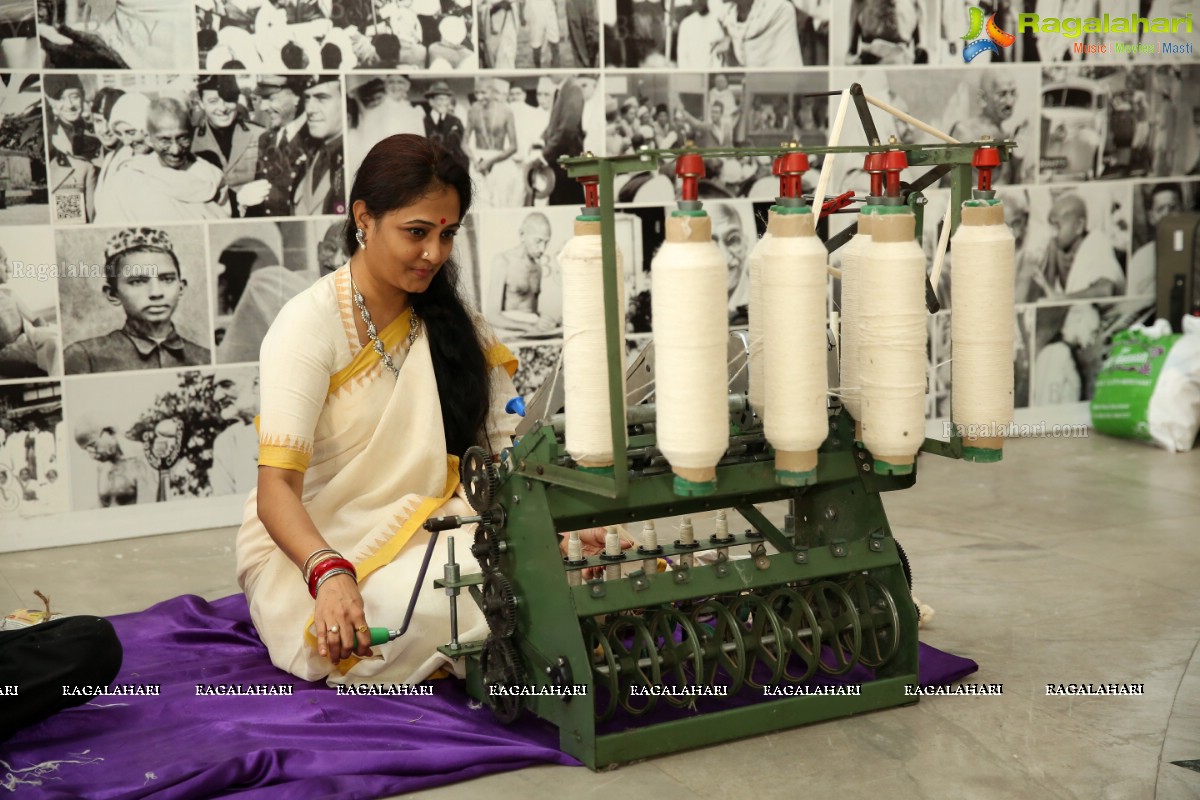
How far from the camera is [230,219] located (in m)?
4.89

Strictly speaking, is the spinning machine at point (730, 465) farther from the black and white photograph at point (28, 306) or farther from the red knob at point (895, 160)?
the black and white photograph at point (28, 306)

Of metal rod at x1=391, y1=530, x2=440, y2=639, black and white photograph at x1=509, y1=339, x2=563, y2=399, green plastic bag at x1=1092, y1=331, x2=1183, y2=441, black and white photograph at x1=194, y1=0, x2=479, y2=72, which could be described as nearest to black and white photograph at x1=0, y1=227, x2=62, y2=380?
black and white photograph at x1=194, y1=0, x2=479, y2=72

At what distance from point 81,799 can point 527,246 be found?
10.5ft

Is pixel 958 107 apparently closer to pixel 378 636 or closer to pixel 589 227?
pixel 589 227

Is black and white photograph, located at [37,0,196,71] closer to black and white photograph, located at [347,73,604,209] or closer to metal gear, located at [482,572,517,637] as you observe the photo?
black and white photograph, located at [347,73,604,209]

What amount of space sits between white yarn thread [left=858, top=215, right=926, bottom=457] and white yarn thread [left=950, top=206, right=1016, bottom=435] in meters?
0.13

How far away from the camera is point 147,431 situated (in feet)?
16.0

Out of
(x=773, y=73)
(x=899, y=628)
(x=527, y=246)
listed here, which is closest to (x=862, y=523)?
(x=899, y=628)

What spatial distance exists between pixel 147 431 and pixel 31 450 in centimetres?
38

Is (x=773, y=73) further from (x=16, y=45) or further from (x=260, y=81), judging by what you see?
(x=16, y=45)

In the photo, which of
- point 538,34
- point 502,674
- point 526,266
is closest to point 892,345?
point 502,674

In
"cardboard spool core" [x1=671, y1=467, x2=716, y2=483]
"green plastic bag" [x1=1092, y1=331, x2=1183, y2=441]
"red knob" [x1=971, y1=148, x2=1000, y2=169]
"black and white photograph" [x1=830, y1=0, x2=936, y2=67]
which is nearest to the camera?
"cardboard spool core" [x1=671, y1=467, x2=716, y2=483]

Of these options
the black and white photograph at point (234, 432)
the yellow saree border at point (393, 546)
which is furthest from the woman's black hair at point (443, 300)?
the black and white photograph at point (234, 432)

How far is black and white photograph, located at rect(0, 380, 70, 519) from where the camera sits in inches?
186
